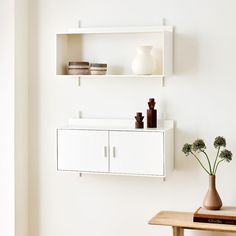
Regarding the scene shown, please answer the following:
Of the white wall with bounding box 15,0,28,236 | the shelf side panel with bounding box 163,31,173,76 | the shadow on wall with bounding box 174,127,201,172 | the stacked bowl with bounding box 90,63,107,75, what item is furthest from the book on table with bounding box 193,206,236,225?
the white wall with bounding box 15,0,28,236

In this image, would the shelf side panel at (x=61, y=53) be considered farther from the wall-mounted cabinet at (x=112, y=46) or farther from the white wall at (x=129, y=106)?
the white wall at (x=129, y=106)

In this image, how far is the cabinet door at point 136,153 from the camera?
3760mm

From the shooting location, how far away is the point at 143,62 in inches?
151

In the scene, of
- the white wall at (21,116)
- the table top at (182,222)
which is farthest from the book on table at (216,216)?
the white wall at (21,116)

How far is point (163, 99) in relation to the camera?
13.0 ft

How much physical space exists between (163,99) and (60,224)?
3.61 ft

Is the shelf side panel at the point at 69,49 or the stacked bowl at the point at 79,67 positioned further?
the shelf side panel at the point at 69,49

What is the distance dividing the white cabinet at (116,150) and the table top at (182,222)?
0.87 ft

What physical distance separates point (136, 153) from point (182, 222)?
488mm

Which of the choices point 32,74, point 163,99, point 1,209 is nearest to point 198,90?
point 163,99

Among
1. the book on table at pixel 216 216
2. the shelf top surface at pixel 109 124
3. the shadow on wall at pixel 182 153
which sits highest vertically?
the shelf top surface at pixel 109 124

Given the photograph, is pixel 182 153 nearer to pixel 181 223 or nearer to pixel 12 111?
pixel 181 223

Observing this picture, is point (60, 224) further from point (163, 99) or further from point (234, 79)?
point (234, 79)

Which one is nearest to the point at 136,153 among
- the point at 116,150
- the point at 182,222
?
the point at 116,150
